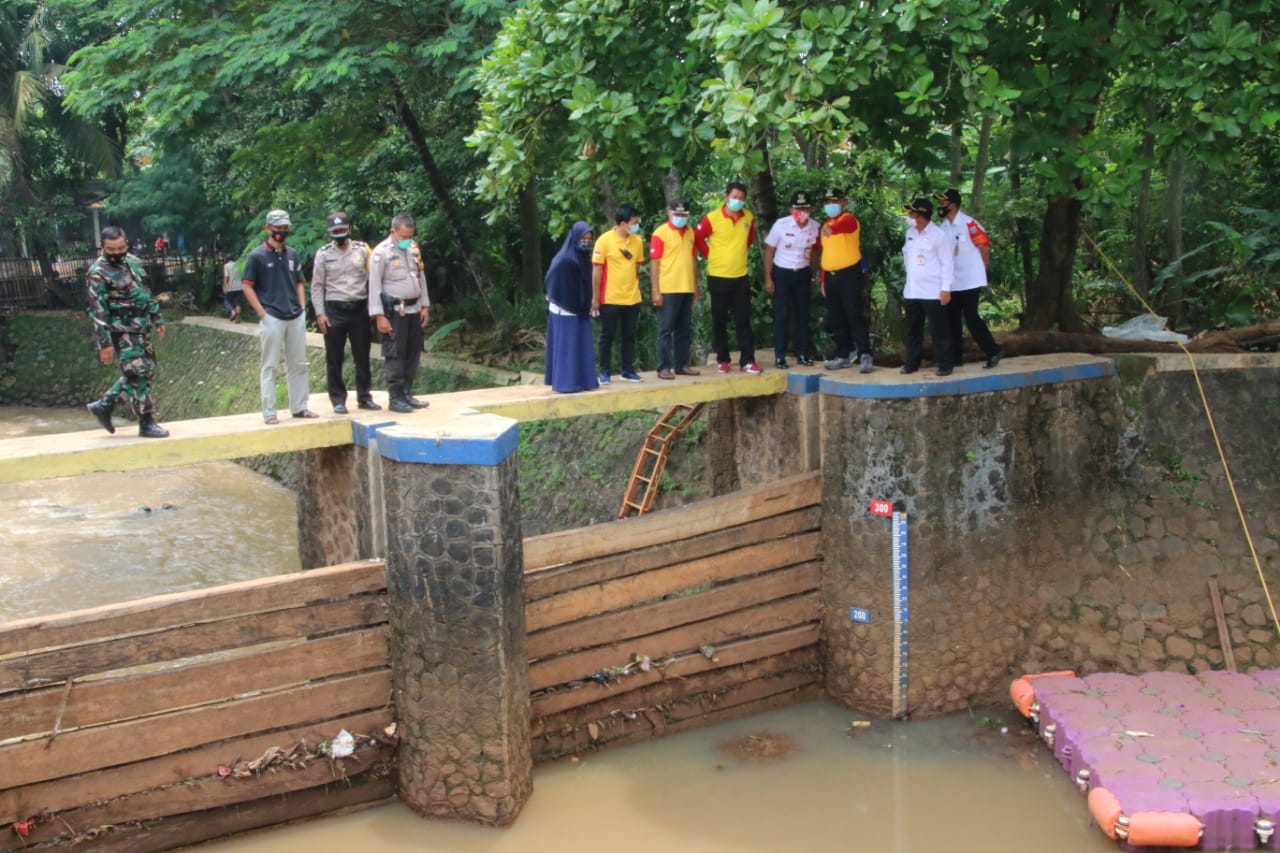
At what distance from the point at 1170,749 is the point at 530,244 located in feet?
39.3

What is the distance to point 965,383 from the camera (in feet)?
28.4

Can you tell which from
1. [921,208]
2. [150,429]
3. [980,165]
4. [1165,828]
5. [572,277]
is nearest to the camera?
[1165,828]

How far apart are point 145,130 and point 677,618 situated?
20950mm

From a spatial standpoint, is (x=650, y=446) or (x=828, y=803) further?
(x=650, y=446)

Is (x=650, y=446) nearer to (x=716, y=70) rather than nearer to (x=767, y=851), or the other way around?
(x=716, y=70)

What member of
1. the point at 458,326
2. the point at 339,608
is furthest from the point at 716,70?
the point at 458,326

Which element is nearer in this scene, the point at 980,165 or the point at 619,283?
the point at 619,283

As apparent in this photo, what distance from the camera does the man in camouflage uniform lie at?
24.4ft

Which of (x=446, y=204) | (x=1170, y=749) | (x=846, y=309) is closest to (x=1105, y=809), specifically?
(x=1170, y=749)

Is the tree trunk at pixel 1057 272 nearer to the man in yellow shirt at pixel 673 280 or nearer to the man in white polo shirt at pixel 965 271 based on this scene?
the man in white polo shirt at pixel 965 271

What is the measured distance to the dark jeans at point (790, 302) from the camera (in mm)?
9695

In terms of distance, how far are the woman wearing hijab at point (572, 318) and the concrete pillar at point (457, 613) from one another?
158 cm

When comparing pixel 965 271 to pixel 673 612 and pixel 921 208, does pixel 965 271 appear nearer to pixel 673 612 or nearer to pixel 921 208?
pixel 921 208

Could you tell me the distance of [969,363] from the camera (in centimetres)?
951
